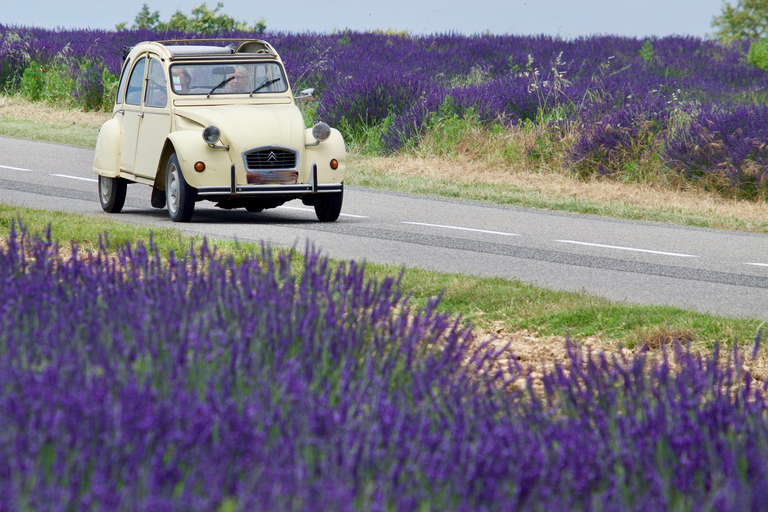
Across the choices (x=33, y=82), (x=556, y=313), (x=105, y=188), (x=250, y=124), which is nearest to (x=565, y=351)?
(x=556, y=313)

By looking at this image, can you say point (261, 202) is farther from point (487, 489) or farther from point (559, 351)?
point (487, 489)

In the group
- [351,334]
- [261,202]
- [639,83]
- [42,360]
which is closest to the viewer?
[42,360]

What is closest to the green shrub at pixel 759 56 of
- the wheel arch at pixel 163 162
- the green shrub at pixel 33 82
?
Answer: the green shrub at pixel 33 82

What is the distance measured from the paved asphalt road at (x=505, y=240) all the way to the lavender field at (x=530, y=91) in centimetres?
329

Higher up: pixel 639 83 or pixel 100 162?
pixel 639 83

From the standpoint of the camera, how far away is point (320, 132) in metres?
10.3

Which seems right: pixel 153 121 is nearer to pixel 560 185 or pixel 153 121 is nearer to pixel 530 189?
pixel 530 189

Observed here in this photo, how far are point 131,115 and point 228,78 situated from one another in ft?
3.87

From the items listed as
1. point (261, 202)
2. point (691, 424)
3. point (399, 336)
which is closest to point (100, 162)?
point (261, 202)

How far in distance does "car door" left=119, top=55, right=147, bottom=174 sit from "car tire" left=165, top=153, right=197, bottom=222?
0.66 metres

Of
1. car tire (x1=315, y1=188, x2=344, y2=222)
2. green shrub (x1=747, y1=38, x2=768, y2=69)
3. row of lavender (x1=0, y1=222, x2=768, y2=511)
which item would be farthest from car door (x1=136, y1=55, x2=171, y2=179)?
green shrub (x1=747, y1=38, x2=768, y2=69)

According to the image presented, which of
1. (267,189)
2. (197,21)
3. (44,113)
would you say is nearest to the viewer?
(267,189)

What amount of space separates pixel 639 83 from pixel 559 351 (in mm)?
15046

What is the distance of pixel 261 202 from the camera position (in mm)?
10938
